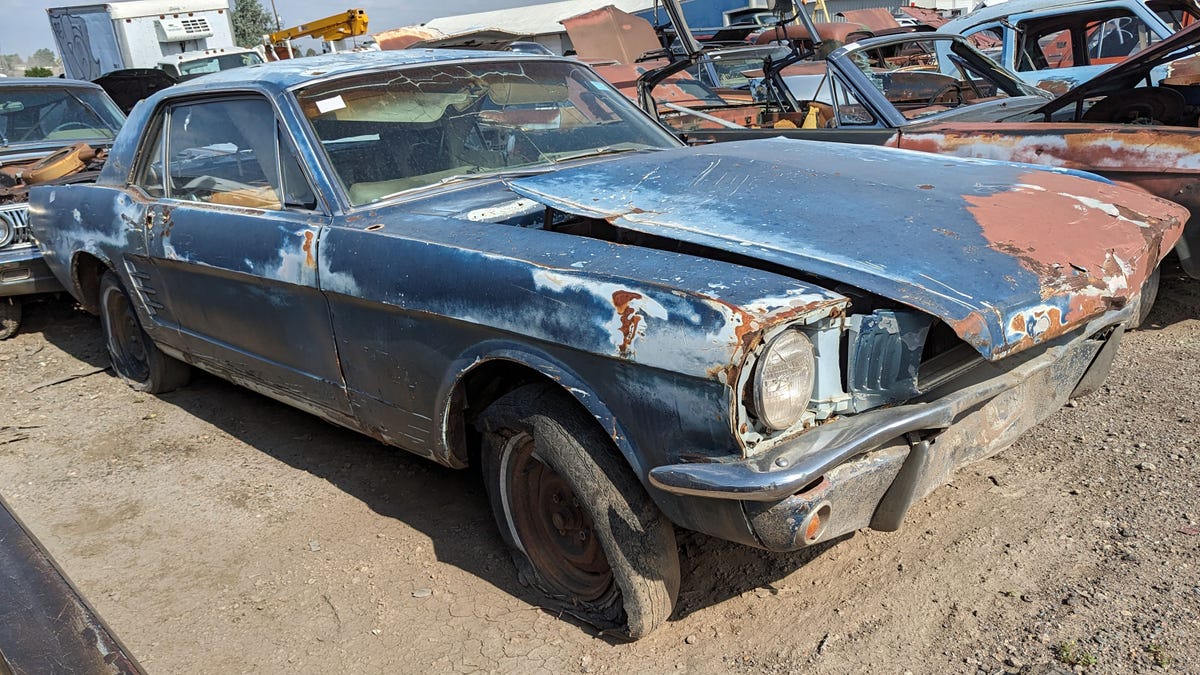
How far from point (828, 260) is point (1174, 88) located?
3857 mm

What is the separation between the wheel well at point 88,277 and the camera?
4.69 meters

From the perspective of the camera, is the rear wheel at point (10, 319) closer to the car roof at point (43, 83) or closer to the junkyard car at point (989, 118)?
the car roof at point (43, 83)

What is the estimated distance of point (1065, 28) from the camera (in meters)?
7.98

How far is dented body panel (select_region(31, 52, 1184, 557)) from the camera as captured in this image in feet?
6.83

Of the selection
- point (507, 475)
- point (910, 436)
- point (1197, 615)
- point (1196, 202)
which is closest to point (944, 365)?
point (910, 436)

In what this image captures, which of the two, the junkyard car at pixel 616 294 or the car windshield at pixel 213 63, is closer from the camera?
the junkyard car at pixel 616 294

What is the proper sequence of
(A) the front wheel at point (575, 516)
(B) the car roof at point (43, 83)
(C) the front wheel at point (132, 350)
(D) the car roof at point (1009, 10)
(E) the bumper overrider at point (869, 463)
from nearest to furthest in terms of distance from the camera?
(E) the bumper overrider at point (869, 463) < (A) the front wheel at point (575, 516) < (C) the front wheel at point (132, 350) < (B) the car roof at point (43, 83) < (D) the car roof at point (1009, 10)

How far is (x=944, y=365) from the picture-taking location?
7.69ft

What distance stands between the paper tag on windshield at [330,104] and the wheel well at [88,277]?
2022mm

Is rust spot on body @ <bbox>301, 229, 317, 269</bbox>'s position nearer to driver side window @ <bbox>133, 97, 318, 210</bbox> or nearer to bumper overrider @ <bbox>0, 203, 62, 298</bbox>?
driver side window @ <bbox>133, 97, 318, 210</bbox>

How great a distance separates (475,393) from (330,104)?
4.09 feet

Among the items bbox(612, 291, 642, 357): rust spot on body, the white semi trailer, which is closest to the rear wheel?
bbox(612, 291, 642, 357): rust spot on body

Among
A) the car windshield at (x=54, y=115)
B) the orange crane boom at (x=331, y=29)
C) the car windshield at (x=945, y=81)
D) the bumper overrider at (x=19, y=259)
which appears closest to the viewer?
the bumper overrider at (x=19, y=259)

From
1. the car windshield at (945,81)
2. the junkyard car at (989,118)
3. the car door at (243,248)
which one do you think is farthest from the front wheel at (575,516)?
the car windshield at (945,81)
